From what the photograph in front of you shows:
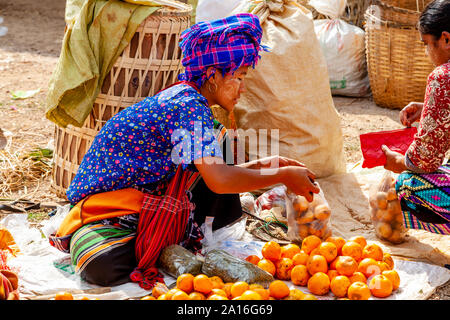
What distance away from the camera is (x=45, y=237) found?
10.3 ft

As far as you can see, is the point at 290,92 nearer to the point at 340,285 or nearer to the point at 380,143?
the point at 380,143

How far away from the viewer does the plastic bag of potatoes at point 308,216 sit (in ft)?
10.0

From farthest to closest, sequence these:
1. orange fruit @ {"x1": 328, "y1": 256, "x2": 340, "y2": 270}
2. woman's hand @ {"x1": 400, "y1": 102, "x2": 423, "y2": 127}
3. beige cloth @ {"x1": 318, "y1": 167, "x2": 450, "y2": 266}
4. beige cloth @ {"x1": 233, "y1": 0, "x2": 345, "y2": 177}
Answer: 1. beige cloth @ {"x1": 233, "y1": 0, "x2": 345, "y2": 177}
2. woman's hand @ {"x1": 400, "y1": 102, "x2": 423, "y2": 127}
3. beige cloth @ {"x1": 318, "y1": 167, "x2": 450, "y2": 266}
4. orange fruit @ {"x1": 328, "y1": 256, "x2": 340, "y2": 270}

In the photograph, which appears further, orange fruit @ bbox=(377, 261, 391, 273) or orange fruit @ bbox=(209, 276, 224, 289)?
orange fruit @ bbox=(377, 261, 391, 273)

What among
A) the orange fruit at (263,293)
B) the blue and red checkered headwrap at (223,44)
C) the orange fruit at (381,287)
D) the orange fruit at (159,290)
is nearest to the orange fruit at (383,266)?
the orange fruit at (381,287)

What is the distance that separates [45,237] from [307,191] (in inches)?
56.5

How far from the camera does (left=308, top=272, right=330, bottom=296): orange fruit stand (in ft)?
8.41

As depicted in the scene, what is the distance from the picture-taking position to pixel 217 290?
243cm

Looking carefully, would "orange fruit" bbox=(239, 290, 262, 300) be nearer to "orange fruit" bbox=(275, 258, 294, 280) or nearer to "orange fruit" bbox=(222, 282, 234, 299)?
"orange fruit" bbox=(222, 282, 234, 299)

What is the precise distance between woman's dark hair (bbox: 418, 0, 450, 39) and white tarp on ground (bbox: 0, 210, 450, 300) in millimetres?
1098

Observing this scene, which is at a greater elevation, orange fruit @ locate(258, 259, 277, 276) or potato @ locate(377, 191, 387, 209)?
potato @ locate(377, 191, 387, 209)

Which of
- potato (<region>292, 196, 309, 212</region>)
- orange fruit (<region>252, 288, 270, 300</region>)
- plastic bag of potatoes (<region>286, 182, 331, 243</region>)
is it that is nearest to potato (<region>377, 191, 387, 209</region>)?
plastic bag of potatoes (<region>286, 182, 331, 243</region>)

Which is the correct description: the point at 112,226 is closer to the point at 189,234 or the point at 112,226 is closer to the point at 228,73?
the point at 189,234

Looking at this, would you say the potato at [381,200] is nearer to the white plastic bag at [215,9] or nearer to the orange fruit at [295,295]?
the orange fruit at [295,295]
